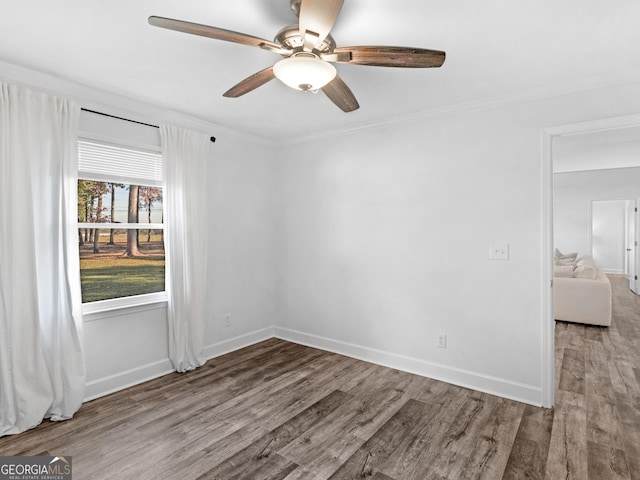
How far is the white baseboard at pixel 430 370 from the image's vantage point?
286 centimetres

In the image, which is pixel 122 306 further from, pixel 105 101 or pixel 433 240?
pixel 433 240

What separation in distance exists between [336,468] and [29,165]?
278cm

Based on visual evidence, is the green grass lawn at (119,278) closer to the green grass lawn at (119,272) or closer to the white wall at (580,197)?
the green grass lawn at (119,272)

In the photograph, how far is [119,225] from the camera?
10.2 feet

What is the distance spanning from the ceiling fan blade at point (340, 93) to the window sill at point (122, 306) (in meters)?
2.36

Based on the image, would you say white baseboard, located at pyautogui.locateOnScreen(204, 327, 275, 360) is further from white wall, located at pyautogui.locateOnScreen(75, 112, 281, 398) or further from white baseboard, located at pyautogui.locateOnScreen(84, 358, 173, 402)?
white baseboard, located at pyautogui.locateOnScreen(84, 358, 173, 402)

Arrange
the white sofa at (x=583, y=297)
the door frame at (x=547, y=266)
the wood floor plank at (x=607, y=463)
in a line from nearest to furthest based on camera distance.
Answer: the wood floor plank at (x=607, y=463) < the door frame at (x=547, y=266) < the white sofa at (x=583, y=297)

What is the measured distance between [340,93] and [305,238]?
7.33 feet

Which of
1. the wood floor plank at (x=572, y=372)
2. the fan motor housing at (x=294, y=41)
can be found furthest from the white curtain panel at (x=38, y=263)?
the wood floor plank at (x=572, y=372)

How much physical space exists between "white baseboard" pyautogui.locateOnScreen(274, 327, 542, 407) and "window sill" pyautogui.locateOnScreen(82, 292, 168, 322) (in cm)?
163

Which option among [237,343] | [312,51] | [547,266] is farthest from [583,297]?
[312,51]

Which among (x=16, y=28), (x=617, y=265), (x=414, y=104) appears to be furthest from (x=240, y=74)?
(x=617, y=265)

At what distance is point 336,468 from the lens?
2.05m

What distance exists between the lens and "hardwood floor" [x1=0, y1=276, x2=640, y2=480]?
80.9 inches
